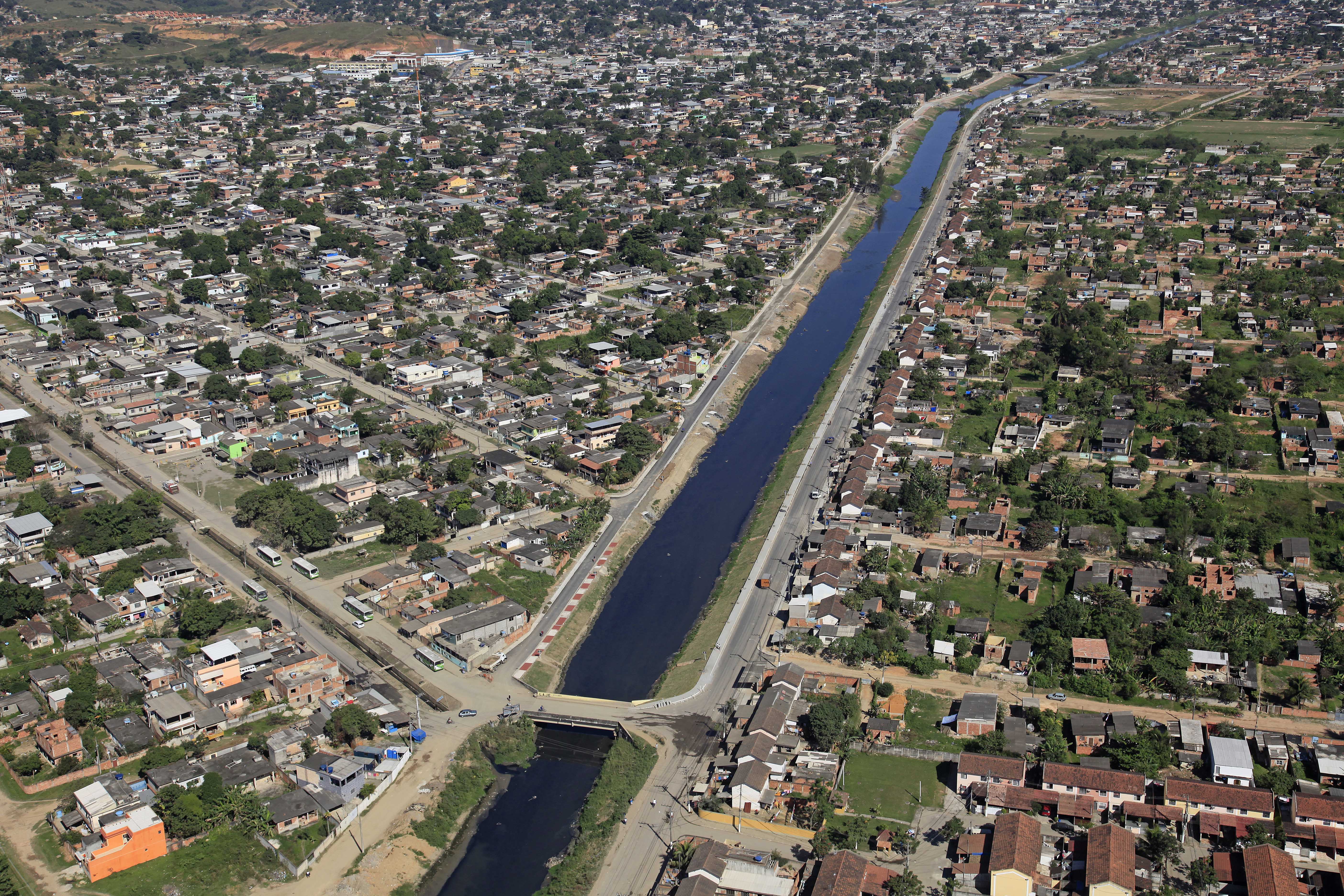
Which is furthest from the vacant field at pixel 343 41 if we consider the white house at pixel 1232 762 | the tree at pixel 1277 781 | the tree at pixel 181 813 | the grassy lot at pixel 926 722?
the tree at pixel 1277 781

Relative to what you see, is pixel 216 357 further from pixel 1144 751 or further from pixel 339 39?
pixel 339 39

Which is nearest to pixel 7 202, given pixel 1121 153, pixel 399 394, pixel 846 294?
pixel 399 394

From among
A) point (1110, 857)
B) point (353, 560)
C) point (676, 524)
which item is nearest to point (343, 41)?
point (676, 524)

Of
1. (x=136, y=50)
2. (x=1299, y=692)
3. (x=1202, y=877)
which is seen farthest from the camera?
(x=136, y=50)

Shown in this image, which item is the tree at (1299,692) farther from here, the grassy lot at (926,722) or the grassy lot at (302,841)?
the grassy lot at (302,841)

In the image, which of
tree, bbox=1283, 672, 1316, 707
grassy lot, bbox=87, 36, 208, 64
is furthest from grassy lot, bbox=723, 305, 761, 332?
grassy lot, bbox=87, 36, 208, 64

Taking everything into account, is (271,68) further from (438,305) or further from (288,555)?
(288,555)
